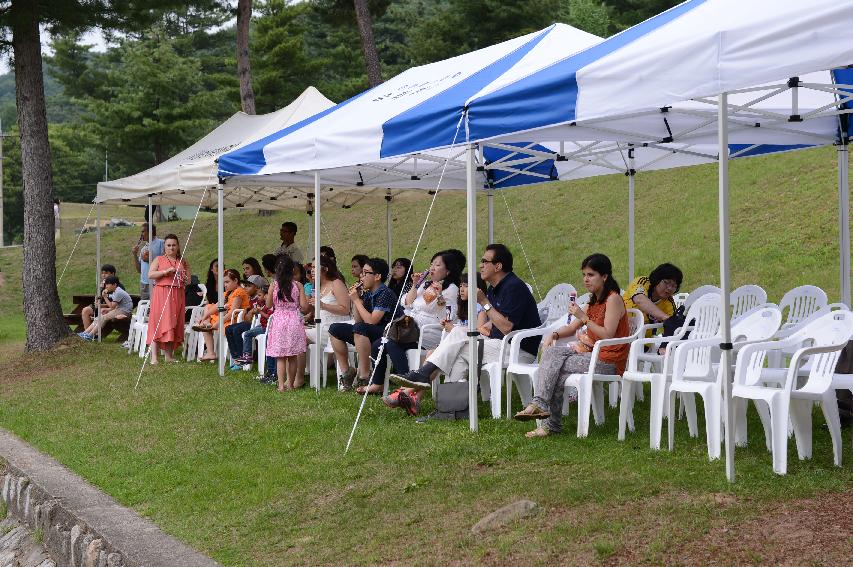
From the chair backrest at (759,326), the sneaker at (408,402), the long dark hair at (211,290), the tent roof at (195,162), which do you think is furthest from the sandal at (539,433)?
the long dark hair at (211,290)

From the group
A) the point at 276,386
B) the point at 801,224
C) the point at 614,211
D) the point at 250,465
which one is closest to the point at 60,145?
the point at 614,211

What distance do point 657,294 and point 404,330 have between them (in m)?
2.22

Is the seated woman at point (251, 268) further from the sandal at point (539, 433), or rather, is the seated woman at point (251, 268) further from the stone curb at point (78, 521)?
the sandal at point (539, 433)

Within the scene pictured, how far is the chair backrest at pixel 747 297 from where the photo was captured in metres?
9.05

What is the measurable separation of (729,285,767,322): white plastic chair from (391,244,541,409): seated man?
197 cm

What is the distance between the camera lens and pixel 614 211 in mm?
22781

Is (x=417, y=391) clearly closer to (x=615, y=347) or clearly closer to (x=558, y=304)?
(x=615, y=347)

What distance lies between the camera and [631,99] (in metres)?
5.77

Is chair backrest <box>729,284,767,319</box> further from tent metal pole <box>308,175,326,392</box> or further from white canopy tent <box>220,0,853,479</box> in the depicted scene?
tent metal pole <box>308,175,326,392</box>

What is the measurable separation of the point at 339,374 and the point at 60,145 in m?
49.2

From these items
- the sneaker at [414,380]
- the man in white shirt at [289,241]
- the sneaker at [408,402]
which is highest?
the man in white shirt at [289,241]

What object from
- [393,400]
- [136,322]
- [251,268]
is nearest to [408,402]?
Answer: [393,400]

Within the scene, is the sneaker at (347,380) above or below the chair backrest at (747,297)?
below

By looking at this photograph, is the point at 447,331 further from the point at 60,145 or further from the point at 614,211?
the point at 60,145
